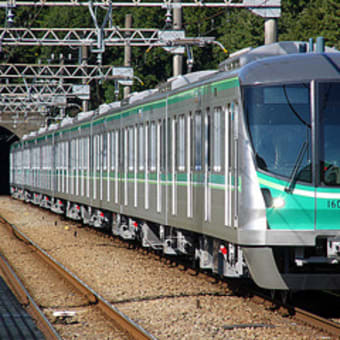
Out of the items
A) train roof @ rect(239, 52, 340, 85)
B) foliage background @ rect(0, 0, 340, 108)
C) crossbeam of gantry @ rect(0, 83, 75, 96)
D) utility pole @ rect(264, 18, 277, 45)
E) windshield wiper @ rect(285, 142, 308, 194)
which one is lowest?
windshield wiper @ rect(285, 142, 308, 194)

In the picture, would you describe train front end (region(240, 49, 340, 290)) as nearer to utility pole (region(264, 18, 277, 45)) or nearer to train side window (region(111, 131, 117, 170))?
utility pole (region(264, 18, 277, 45))

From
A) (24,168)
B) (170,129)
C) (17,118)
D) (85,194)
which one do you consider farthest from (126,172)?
(17,118)

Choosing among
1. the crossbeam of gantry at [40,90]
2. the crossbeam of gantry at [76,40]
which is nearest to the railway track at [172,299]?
the crossbeam of gantry at [76,40]

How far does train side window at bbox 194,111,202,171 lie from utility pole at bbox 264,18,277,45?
445 centimetres

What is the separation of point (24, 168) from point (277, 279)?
38633 millimetres

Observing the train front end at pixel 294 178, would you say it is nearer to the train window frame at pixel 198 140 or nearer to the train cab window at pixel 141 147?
the train window frame at pixel 198 140

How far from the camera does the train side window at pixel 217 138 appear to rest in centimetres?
1170

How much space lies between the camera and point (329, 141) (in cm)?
1022

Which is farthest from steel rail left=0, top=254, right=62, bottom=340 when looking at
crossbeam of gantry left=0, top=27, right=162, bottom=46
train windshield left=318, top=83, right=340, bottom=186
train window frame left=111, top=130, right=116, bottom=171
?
crossbeam of gantry left=0, top=27, right=162, bottom=46

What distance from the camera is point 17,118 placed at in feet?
218

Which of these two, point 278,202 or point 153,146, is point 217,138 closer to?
point 278,202

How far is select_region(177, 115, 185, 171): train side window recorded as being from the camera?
555 inches

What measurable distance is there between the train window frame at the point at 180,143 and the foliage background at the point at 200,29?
3926 centimetres

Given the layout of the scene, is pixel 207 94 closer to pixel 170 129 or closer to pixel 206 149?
pixel 206 149
